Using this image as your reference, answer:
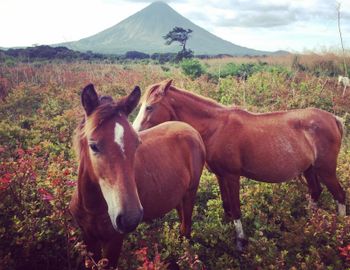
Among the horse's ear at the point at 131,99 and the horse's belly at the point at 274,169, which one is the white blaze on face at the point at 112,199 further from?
the horse's belly at the point at 274,169

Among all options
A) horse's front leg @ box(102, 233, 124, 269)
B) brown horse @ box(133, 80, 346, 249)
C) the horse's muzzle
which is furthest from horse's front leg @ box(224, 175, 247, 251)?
the horse's muzzle

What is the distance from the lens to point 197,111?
468 cm

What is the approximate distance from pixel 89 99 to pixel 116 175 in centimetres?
63

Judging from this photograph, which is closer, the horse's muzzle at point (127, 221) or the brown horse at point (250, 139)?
the horse's muzzle at point (127, 221)

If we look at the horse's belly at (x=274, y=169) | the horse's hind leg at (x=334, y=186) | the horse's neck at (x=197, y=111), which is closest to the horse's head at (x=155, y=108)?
the horse's neck at (x=197, y=111)

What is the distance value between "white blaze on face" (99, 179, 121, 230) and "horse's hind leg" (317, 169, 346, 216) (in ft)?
11.7

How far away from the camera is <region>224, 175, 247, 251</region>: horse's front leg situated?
168 inches

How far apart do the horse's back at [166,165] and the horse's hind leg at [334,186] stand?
1.93 meters

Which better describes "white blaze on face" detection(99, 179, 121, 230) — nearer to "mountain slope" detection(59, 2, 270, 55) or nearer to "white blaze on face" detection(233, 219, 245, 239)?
"white blaze on face" detection(233, 219, 245, 239)

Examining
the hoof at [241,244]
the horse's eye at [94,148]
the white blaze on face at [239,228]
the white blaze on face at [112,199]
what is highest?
the horse's eye at [94,148]

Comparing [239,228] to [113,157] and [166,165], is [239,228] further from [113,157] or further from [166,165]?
[113,157]

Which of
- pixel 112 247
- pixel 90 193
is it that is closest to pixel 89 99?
pixel 90 193

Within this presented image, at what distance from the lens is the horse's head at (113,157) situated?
2.17m

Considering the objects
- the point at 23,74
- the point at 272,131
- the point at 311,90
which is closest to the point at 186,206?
the point at 272,131
